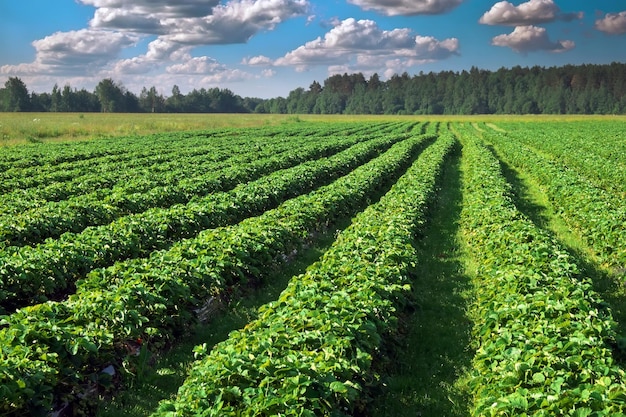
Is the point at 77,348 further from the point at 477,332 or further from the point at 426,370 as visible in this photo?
the point at 477,332

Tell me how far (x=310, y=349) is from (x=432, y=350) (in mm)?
3055

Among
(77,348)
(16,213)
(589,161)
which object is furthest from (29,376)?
(589,161)

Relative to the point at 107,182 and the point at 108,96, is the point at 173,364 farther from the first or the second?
the point at 108,96

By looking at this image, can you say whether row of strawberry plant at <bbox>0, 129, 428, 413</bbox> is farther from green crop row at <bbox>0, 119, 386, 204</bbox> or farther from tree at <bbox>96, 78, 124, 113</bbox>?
tree at <bbox>96, 78, 124, 113</bbox>

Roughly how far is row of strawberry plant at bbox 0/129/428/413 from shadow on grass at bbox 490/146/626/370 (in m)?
6.32

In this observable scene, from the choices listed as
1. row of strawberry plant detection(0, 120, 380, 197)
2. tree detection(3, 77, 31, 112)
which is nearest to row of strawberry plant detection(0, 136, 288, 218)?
row of strawberry plant detection(0, 120, 380, 197)

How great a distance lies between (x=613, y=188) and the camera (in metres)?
22.2

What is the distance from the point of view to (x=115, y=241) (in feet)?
36.4

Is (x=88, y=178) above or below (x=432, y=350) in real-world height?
above

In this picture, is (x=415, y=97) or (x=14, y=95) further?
(x=415, y=97)

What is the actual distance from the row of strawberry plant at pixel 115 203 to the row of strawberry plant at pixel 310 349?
24.9 feet

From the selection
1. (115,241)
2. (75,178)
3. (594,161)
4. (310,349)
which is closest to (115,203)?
(115,241)

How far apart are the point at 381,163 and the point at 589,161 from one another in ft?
38.6

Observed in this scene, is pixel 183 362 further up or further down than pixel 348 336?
further down
